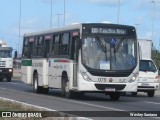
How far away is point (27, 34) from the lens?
33188 millimetres

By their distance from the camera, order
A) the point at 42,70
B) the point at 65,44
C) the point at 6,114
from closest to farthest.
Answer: the point at 6,114 < the point at 65,44 < the point at 42,70

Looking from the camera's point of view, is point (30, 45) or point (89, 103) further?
point (30, 45)

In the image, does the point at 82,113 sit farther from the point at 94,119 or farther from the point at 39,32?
the point at 39,32

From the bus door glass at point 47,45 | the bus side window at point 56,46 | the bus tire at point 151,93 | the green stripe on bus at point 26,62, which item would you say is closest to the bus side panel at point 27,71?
the green stripe on bus at point 26,62

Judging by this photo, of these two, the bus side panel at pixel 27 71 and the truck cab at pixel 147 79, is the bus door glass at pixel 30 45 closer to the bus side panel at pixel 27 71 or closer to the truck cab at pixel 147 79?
the bus side panel at pixel 27 71

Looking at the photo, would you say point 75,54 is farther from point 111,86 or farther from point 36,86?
point 36,86

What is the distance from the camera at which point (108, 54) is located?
2431 cm

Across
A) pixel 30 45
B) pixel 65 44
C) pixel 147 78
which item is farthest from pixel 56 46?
pixel 147 78

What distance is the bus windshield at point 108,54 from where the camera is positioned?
24.2 meters

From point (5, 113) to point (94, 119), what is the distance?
263 centimetres

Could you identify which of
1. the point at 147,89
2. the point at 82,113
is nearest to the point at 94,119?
the point at 82,113

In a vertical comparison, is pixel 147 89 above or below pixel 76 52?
below

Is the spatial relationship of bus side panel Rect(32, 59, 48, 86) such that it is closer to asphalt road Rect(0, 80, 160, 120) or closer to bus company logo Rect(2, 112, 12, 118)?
asphalt road Rect(0, 80, 160, 120)

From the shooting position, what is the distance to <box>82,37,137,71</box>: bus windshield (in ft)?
79.5
